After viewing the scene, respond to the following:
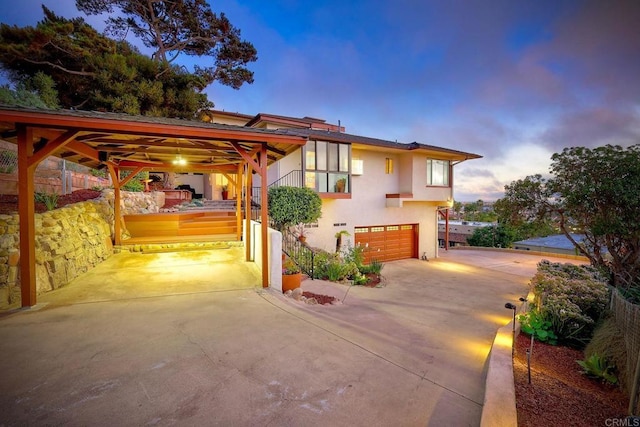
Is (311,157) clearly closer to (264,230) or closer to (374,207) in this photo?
(374,207)

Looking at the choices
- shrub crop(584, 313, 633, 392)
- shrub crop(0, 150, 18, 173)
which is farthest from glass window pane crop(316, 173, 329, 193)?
shrub crop(0, 150, 18, 173)

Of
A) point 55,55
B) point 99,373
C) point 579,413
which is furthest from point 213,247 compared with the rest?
point 55,55

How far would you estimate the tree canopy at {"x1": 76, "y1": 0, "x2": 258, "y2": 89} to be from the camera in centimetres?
1368

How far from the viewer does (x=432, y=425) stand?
2.29 meters

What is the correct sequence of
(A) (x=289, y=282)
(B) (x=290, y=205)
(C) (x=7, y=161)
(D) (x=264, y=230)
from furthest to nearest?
(B) (x=290, y=205)
(C) (x=7, y=161)
(A) (x=289, y=282)
(D) (x=264, y=230)

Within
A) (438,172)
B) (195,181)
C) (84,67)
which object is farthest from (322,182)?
(195,181)

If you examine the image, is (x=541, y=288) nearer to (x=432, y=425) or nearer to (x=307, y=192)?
(x=432, y=425)

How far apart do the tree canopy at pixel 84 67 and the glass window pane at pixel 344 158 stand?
28.0 ft

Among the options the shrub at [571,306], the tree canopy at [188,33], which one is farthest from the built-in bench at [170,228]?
the shrub at [571,306]

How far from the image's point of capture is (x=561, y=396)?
298cm

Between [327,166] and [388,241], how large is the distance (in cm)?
565

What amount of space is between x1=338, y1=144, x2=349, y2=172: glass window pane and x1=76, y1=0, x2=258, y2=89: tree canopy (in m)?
7.95

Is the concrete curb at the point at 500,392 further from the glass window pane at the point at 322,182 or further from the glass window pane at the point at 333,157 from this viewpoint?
the glass window pane at the point at 333,157

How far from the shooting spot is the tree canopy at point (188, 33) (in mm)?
13680
